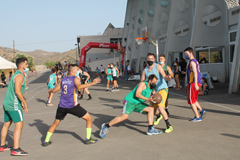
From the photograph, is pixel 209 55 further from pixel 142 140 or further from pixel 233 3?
pixel 142 140

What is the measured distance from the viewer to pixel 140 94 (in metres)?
5.66

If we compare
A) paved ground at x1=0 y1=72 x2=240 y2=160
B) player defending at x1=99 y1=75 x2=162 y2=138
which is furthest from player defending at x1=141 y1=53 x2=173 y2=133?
paved ground at x1=0 y1=72 x2=240 y2=160

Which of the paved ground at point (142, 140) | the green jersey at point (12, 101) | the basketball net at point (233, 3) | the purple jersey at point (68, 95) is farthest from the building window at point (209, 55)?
the green jersey at point (12, 101)

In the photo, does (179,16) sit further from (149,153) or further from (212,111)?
(149,153)

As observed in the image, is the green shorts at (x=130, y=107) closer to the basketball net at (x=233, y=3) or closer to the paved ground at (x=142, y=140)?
the paved ground at (x=142, y=140)

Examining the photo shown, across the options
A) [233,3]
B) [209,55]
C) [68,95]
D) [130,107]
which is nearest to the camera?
[68,95]

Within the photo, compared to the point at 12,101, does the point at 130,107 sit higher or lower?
lower

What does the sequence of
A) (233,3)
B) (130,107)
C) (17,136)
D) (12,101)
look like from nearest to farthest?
(17,136) < (12,101) < (130,107) < (233,3)

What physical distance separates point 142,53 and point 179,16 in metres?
14.3

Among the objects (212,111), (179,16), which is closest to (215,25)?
(179,16)

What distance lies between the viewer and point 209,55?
20562 mm

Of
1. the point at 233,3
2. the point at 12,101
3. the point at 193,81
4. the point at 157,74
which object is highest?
the point at 233,3

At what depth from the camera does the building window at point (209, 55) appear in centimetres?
1955

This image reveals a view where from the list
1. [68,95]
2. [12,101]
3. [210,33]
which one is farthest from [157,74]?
[210,33]
